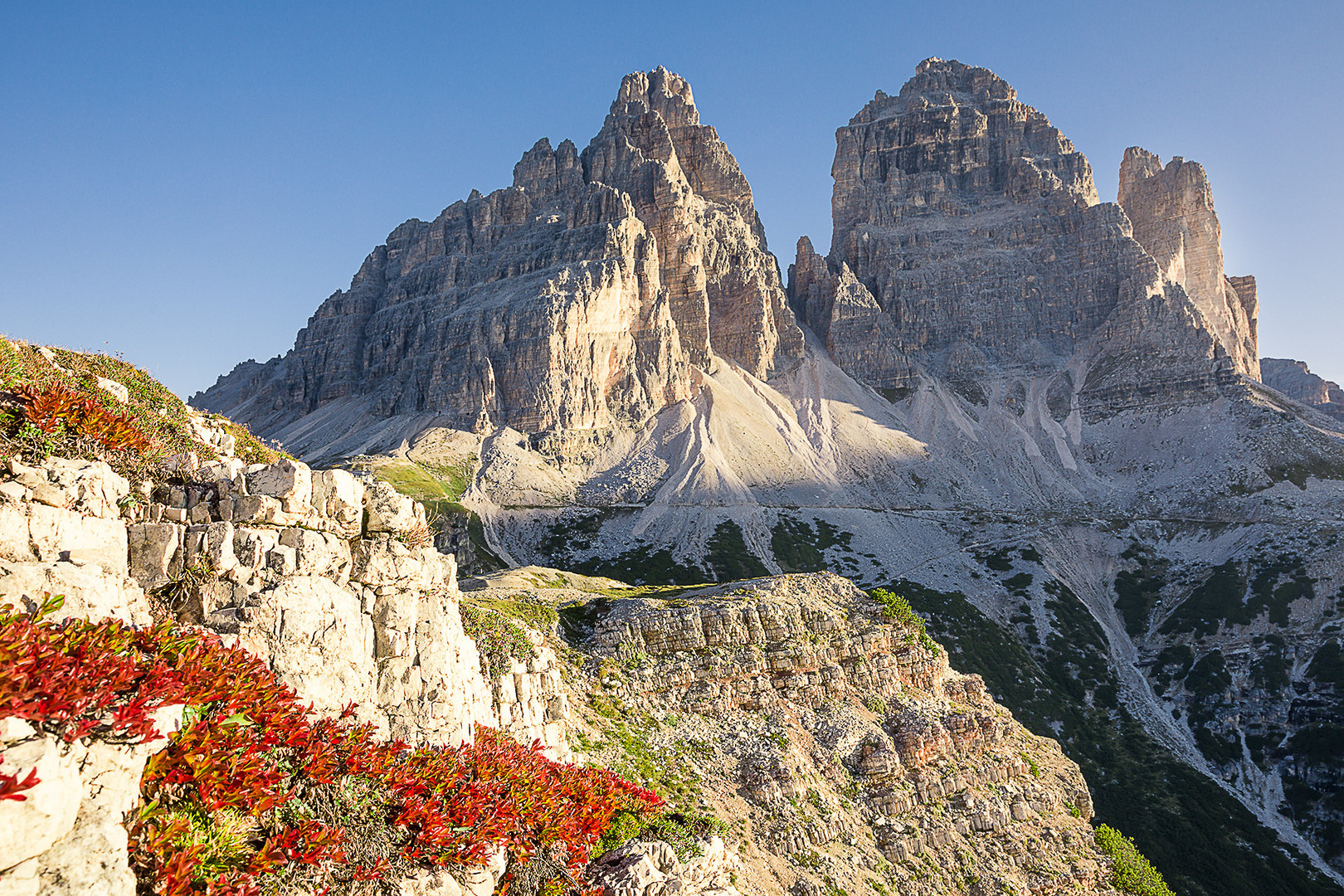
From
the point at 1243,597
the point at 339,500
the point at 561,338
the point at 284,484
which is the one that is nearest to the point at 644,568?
the point at 561,338

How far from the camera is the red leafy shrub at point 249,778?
887 centimetres

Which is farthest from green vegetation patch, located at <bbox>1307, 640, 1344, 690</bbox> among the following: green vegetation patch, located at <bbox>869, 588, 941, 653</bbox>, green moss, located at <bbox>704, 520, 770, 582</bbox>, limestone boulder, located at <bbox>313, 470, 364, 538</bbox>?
limestone boulder, located at <bbox>313, 470, 364, 538</bbox>

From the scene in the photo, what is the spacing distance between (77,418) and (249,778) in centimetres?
767

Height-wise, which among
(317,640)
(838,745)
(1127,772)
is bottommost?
(1127,772)

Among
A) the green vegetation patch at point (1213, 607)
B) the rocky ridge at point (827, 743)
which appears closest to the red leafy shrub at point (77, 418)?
the rocky ridge at point (827, 743)

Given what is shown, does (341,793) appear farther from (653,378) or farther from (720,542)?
(653,378)

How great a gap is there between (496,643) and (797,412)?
16291 centimetres

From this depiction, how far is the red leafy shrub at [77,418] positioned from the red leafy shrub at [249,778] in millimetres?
4229

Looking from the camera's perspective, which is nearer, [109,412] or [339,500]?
[109,412]

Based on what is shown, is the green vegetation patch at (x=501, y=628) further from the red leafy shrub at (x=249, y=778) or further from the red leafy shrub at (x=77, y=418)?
the red leafy shrub at (x=77, y=418)

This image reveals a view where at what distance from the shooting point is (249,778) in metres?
10.4

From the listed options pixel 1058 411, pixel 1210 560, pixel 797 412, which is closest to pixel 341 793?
pixel 1210 560

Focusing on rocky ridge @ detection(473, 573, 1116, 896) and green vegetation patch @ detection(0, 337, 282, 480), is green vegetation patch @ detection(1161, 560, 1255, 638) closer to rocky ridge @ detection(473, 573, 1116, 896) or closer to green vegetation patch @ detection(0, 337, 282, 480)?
rocky ridge @ detection(473, 573, 1116, 896)

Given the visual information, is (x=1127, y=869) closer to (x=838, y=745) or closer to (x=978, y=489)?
(x=838, y=745)
